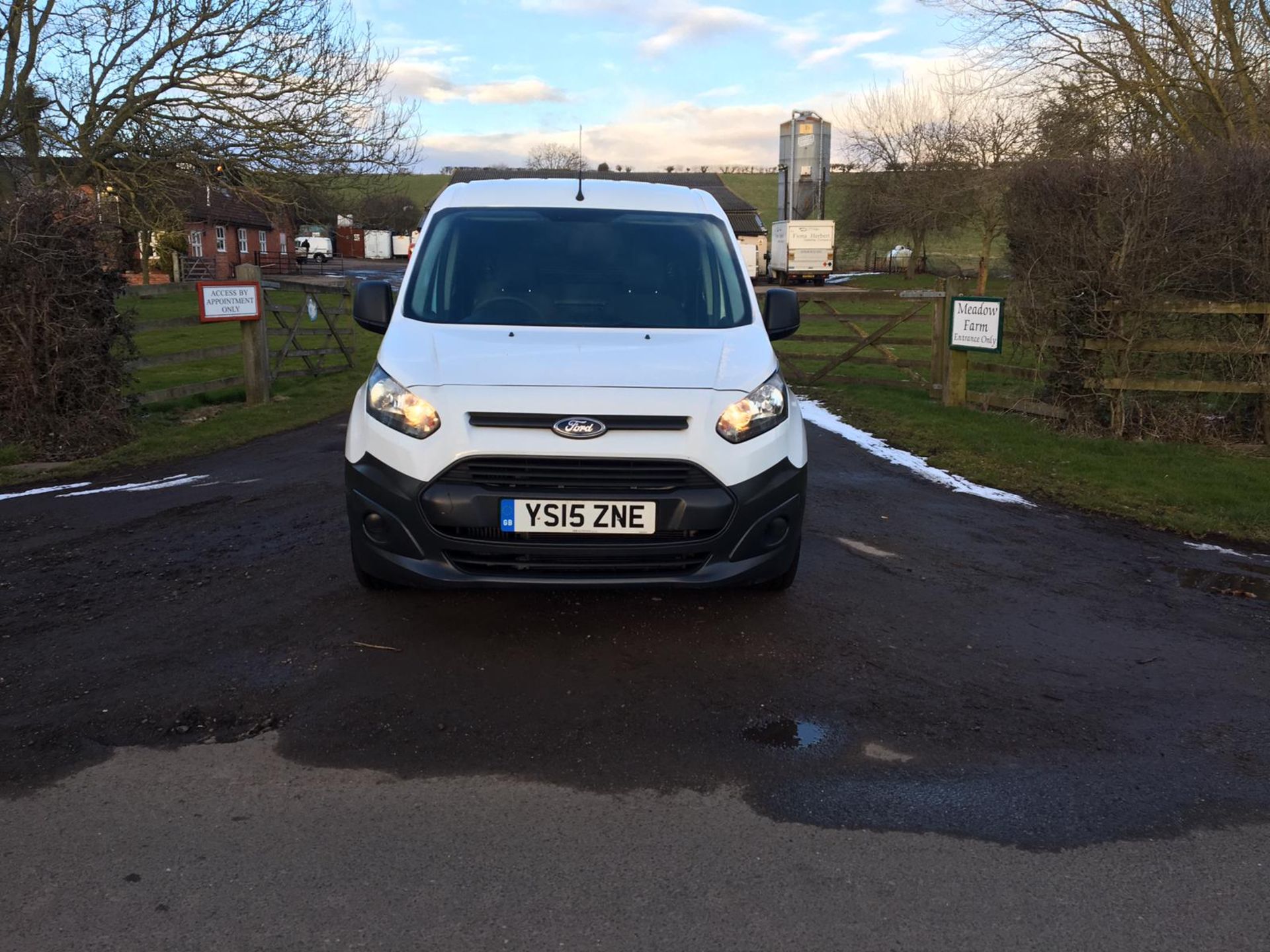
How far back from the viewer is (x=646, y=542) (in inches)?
163

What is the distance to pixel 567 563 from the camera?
412cm

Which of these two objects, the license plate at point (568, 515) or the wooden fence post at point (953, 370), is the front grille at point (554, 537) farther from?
the wooden fence post at point (953, 370)

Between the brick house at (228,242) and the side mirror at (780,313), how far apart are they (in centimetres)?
4428

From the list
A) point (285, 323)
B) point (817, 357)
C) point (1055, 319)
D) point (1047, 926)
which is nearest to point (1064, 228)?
point (1055, 319)

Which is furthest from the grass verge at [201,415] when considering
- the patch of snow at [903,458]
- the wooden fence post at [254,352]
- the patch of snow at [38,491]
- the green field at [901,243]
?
the green field at [901,243]

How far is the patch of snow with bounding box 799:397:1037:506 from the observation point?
8.02 meters

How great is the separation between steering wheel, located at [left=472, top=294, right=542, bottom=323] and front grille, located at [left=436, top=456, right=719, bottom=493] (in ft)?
4.17

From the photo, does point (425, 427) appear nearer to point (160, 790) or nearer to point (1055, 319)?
point (160, 790)

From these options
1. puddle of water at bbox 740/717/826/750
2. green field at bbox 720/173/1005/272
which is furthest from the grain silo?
puddle of water at bbox 740/717/826/750

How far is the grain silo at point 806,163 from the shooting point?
219ft

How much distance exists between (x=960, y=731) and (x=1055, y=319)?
7708 millimetres

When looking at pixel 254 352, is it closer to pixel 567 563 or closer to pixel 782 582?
pixel 782 582

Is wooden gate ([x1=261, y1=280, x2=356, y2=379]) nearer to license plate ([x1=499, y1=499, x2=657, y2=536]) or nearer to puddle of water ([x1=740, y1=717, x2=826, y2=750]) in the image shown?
license plate ([x1=499, y1=499, x2=657, y2=536])

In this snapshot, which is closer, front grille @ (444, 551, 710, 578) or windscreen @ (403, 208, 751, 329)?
front grille @ (444, 551, 710, 578)
